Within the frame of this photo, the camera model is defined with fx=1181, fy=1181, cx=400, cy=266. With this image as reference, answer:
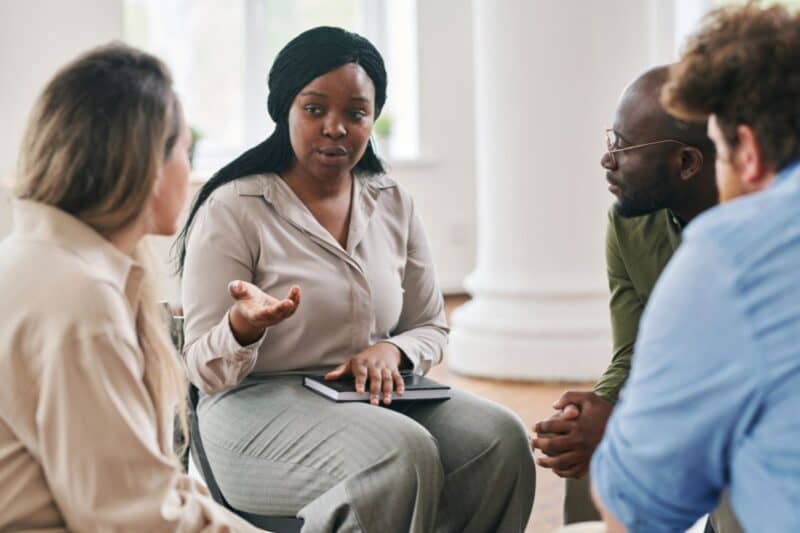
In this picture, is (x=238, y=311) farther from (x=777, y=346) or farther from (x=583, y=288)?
(x=583, y=288)

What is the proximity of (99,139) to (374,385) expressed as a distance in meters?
0.96

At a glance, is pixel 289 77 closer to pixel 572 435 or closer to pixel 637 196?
pixel 637 196

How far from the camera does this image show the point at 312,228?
241 cm

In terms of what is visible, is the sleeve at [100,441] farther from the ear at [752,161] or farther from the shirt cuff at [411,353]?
the shirt cuff at [411,353]

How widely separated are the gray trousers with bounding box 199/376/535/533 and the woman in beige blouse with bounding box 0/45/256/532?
1.87 feet

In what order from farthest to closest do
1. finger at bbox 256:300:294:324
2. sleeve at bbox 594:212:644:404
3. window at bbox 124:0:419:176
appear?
window at bbox 124:0:419:176
sleeve at bbox 594:212:644:404
finger at bbox 256:300:294:324

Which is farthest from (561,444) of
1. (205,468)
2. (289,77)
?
(289,77)

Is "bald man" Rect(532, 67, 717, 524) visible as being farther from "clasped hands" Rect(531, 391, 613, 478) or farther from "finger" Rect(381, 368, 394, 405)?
"finger" Rect(381, 368, 394, 405)

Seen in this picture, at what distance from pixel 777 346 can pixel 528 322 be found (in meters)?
4.10

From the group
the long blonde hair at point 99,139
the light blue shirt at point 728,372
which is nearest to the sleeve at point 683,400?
the light blue shirt at point 728,372

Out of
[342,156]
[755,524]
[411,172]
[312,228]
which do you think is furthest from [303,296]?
[411,172]

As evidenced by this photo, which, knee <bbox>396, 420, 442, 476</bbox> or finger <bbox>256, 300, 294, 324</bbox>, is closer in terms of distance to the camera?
finger <bbox>256, 300, 294, 324</bbox>

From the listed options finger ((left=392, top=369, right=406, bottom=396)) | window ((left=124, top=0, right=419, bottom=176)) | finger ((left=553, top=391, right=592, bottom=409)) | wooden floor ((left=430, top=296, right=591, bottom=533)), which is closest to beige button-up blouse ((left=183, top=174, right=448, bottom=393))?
finger ((left=392, top=369, right=406, bottom=396))

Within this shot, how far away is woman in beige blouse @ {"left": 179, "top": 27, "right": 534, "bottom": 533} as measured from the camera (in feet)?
7.00
